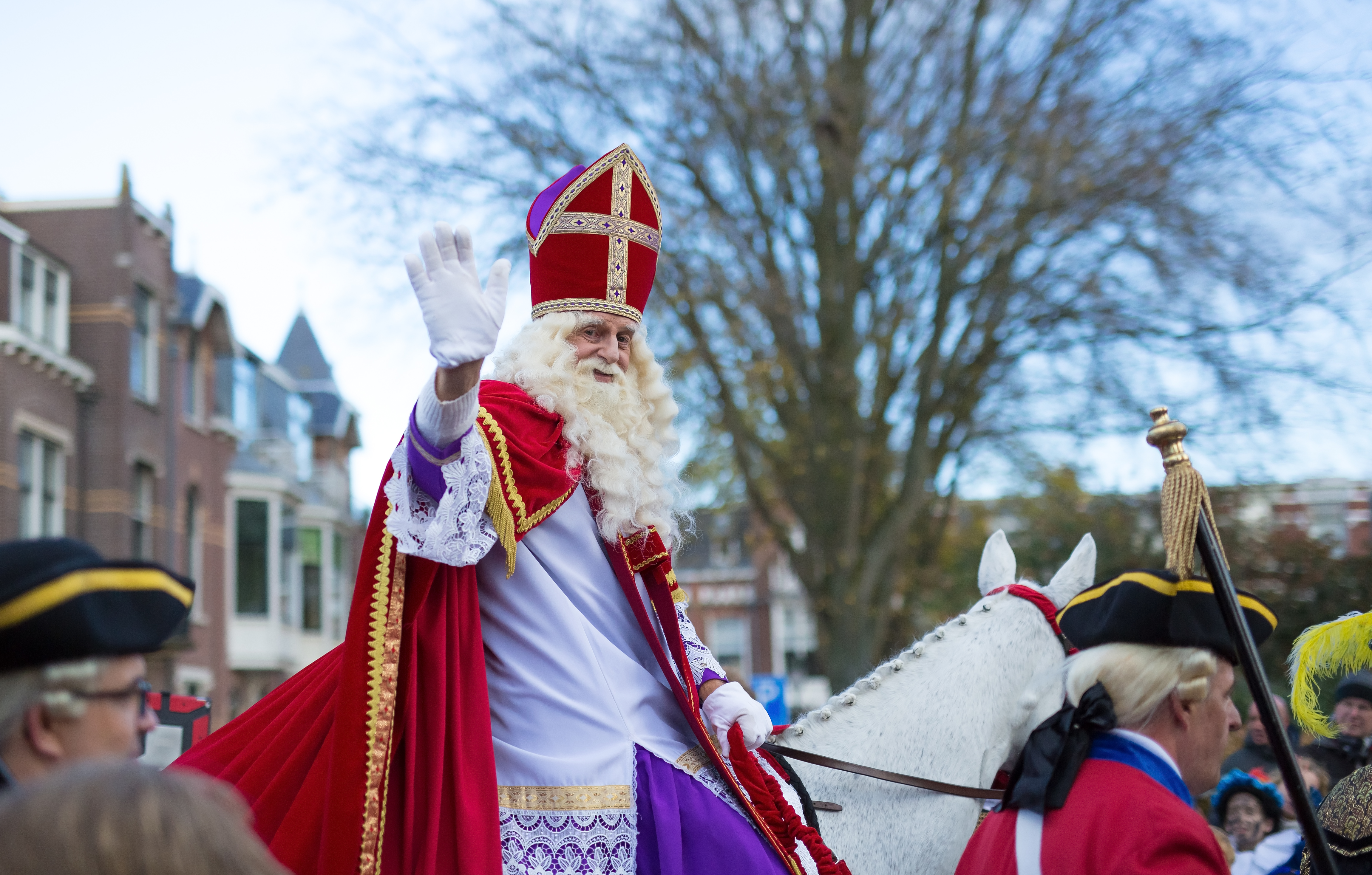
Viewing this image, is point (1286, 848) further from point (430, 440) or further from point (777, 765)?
point (430, 440)

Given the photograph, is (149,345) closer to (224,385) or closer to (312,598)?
(224,385)

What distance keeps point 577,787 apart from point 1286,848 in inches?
162

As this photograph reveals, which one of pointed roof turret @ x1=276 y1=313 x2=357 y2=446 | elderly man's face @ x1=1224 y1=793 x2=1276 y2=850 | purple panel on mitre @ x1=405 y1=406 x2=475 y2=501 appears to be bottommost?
elderly man's face @ x1=1224 y1=793 x2=1276 y2=850

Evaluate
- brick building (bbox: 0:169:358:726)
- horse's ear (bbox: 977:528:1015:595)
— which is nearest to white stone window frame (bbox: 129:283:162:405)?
brick building (bbox: 0:169:358:726)

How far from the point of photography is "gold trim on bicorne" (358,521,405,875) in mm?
2756

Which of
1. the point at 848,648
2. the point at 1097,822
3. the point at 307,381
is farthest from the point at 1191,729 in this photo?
the point at 307,381

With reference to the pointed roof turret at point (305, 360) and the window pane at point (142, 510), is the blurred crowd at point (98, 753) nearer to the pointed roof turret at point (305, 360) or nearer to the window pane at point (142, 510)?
the window pane at point (142, 510)

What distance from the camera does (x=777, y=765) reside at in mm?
3582

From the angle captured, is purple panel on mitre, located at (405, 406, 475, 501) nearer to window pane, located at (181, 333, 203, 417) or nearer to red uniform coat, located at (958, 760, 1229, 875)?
red uniform coat, located at (958, 760, 1229, 875)

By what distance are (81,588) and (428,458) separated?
3.61 ft

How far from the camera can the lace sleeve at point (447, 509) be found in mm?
2914

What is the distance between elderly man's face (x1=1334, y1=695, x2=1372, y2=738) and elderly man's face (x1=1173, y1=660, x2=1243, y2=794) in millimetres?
3357

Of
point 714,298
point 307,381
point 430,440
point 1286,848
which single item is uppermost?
point 307,381

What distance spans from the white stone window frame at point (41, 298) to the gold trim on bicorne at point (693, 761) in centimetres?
1926
